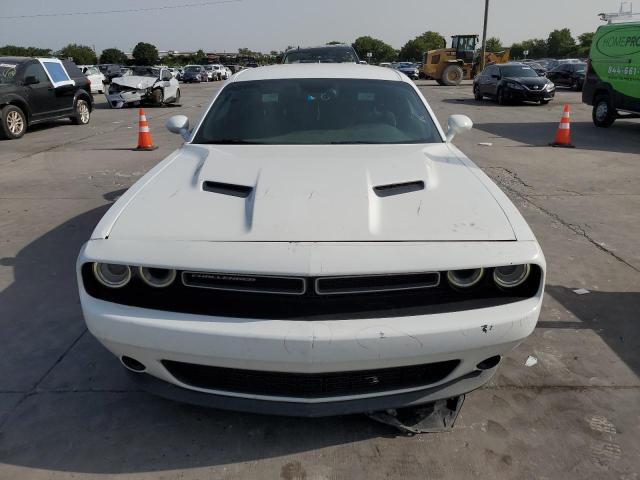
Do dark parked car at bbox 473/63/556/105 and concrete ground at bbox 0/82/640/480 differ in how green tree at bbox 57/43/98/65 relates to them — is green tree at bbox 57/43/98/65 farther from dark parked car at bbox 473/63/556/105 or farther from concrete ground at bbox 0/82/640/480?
concrete ground at bbox 0/82/640/480

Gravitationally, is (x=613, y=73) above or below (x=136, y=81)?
above

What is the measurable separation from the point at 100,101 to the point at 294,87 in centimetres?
2155

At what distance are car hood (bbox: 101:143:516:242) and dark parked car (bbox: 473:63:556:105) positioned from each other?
681 inches

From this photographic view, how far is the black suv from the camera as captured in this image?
36.5 feet

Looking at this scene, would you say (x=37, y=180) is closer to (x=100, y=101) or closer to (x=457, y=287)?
(x=457, y=287)

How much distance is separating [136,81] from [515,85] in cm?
1337

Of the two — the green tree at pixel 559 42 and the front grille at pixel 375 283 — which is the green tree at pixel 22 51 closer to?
the front grille at pixel 375 283

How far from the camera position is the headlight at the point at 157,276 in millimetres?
2150

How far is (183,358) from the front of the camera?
2066 millimetres

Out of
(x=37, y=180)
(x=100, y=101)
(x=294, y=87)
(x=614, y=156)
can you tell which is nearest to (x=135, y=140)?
(x=37, y=180)

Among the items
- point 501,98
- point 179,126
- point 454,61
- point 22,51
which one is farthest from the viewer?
point 22,51

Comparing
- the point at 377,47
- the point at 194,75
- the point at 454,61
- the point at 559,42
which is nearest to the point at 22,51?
the point at 194,75

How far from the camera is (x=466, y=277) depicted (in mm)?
2156

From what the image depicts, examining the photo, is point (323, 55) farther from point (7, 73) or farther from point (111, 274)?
point (111, 274)
